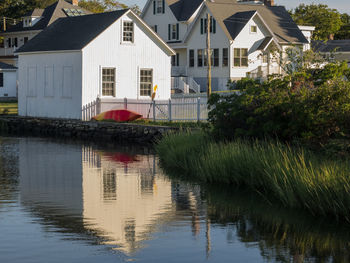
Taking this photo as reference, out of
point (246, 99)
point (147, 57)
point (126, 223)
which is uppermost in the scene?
point (147, 57)

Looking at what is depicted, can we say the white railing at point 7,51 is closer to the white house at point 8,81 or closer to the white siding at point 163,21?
the white house at point 8,81

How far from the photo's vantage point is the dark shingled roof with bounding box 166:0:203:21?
66.8 m

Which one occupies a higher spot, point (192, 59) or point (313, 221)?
point (192, 59)

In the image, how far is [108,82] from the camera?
40.7 metres

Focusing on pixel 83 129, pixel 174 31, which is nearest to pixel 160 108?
pixel 83 129

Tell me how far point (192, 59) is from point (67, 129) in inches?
1063

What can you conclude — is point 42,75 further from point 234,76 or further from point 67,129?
point 234,76

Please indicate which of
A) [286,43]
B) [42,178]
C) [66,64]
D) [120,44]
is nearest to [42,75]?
[66,64]

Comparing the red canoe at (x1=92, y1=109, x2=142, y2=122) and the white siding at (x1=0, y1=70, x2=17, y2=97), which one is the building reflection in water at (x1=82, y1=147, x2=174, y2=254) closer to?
the red canoe at (x1=92, y1=109, x2=142, y2=122)

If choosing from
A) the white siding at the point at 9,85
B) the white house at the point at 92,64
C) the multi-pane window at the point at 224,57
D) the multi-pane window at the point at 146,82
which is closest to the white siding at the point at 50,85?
the white house at the point at 92,64

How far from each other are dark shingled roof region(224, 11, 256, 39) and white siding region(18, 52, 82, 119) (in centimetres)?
2279

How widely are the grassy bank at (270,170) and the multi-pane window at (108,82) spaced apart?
1626 cm

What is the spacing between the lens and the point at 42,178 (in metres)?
21.6

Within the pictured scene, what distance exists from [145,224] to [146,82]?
28.4 metres
